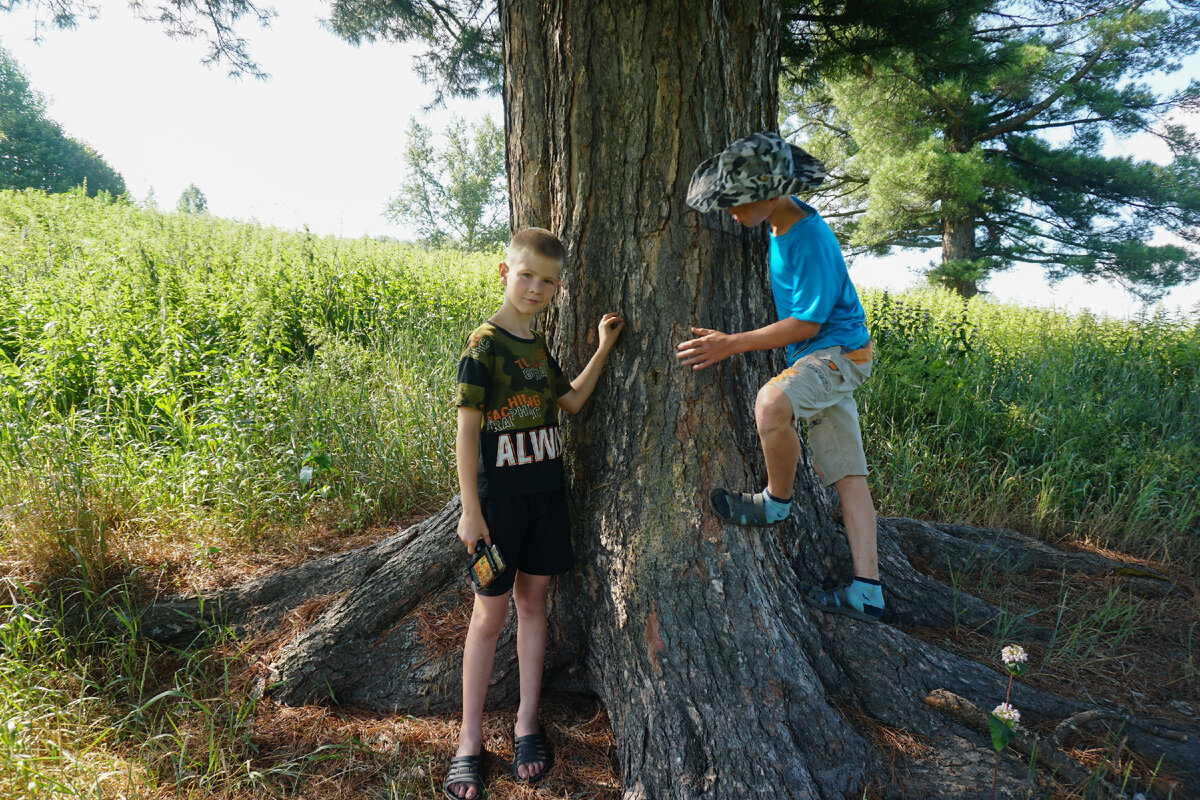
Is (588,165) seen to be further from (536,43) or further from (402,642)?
(402,642)

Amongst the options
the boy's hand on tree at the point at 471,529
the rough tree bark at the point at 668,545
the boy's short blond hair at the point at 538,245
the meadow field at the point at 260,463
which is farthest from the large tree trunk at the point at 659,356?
the meadow field at the point at 260,463

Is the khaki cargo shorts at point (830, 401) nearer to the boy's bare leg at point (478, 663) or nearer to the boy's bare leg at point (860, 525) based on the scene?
the boy's bare leg at point (860, 525)

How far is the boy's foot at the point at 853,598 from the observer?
2461mm

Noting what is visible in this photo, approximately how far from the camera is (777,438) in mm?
2273

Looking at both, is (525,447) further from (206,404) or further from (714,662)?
(206,404)

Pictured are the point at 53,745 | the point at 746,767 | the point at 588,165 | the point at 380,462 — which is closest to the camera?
the point at 746,767

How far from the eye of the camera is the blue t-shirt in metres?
2.32

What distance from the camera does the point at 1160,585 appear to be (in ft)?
10.9

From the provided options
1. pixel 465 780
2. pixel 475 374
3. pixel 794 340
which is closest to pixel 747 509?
pixel 794 340

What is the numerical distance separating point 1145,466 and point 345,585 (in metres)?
5.19

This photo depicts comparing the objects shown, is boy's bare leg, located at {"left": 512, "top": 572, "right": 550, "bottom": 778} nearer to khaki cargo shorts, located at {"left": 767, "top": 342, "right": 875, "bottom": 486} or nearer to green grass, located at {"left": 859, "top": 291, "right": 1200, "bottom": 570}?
khaki cargo shorts, located at {"left": 767, "top": 342, "right": 875, "bottom": 486}

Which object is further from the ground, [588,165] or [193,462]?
[588,165]

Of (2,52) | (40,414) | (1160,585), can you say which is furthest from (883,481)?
(2,52)

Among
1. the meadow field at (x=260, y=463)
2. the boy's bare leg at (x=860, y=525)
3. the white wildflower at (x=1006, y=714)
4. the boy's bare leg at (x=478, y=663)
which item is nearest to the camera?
the white wildflower at (x=1006, y=714)
